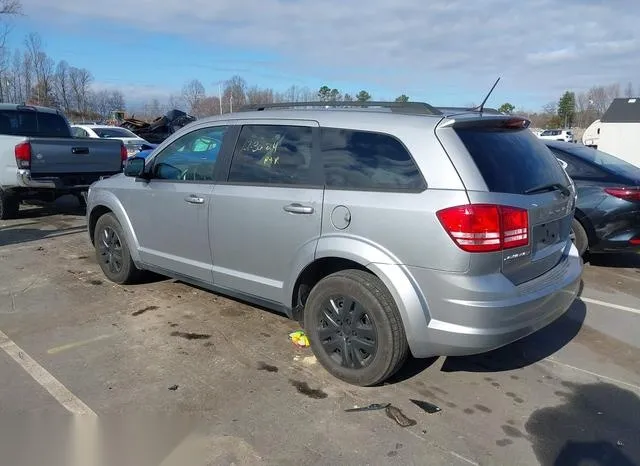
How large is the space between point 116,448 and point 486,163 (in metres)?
2.76

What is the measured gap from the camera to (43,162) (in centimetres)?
890

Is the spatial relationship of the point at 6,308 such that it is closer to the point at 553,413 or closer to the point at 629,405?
the point at 553,413

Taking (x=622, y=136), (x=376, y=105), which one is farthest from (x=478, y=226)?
(x=622, y=136)

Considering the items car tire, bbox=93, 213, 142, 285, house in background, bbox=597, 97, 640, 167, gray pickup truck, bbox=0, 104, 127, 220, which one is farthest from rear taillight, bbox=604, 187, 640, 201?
house in background, bbox=597, 97, 640, 167

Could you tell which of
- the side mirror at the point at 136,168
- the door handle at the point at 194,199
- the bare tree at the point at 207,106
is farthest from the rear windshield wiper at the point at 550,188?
the bare tree at the point at 207,106

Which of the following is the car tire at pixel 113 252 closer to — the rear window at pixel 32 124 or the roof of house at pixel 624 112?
the rear window at pixel 32 124

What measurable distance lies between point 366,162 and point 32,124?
899cm

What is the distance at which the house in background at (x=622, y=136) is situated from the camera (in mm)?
27292

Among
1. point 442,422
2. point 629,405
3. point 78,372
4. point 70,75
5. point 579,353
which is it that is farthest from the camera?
point 70,75

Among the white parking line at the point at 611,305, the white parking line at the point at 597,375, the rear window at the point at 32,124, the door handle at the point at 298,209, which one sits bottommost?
the white parking line at the point at 597,375

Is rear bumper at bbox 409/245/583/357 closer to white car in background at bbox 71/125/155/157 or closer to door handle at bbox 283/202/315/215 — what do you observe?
door handle at bbox 283/202/315/215

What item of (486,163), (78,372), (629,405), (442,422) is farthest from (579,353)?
(78,372)

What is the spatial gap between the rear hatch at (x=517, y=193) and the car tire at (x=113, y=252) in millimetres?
3673

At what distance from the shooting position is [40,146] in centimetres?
882
